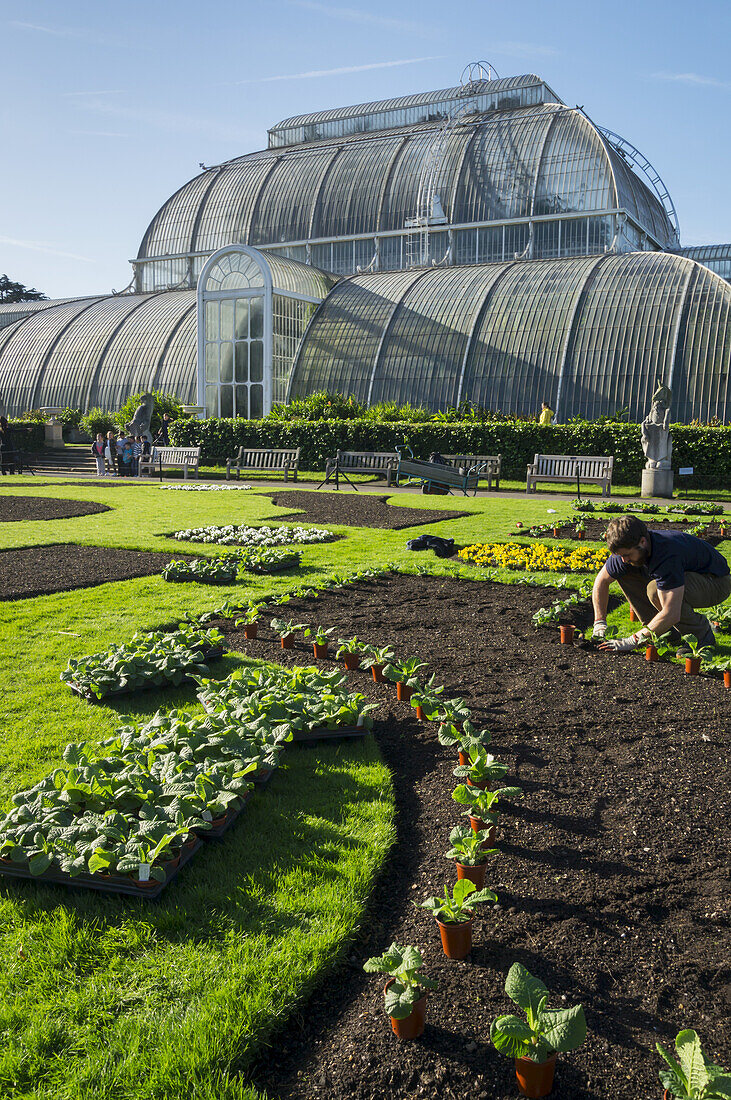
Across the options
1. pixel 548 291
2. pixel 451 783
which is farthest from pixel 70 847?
pixel 548 291

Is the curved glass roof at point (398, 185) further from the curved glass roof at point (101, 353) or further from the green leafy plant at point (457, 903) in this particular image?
the green leafy plant at point (457, 903)

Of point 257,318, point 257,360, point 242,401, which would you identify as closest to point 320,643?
point 257,360

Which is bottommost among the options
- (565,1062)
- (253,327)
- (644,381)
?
(565,1062)

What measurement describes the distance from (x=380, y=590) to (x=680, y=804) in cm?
471

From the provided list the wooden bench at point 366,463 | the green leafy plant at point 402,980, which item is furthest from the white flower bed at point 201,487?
the green leafy plant at point 402,980

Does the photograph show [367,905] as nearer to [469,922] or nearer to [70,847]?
[469,922]

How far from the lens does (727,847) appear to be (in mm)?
3453

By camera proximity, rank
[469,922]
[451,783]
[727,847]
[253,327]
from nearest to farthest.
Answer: [469,922], [727,847], [451,783], [253,327]

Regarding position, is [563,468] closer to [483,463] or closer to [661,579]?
[483,463]

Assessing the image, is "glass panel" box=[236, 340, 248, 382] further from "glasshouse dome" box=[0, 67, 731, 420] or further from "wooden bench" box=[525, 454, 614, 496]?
"wooden bench" box=[525, 454, 614, 496]

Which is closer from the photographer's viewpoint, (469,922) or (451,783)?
(469,922)

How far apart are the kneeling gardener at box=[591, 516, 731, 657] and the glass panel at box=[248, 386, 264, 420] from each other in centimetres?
2803

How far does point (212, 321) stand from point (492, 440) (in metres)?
15.6

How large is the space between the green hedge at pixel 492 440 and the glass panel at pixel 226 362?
4944mm
